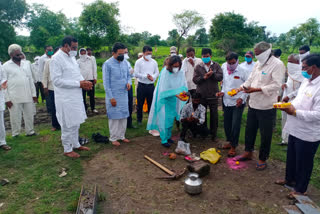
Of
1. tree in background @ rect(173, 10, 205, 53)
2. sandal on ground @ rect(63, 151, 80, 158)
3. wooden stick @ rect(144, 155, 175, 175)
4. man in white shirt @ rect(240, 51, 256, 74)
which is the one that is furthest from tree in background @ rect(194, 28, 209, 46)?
sandal on ground @ rect(63, 151, 80, 158)

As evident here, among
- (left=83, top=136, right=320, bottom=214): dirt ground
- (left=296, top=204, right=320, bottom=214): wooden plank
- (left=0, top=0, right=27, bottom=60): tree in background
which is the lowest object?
(left=83, top=136, right=320, bottom=214): dirt ground

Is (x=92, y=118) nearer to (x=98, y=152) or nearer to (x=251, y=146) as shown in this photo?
(x=98, y=152)

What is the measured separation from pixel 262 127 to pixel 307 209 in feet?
4.78

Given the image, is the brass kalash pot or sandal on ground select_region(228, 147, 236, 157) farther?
sandal on ground select_region(228, 147, 236, 157)

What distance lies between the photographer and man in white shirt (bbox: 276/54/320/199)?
9.18ft

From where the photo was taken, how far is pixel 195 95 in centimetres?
522

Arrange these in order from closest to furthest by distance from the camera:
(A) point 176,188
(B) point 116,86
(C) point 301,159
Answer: (C) point 301,159 < (A) point 176,188 < (B) point 116,86

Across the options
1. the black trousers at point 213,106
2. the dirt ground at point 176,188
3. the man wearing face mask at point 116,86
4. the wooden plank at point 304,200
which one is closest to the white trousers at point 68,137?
the dirt ground at point 176,188

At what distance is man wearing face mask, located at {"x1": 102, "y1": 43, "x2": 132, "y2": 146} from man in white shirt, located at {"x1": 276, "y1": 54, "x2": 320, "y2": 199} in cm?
332

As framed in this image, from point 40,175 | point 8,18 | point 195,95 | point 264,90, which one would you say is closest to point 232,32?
point 8,18

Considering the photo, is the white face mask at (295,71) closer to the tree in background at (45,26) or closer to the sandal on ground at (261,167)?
the sandal on ground at (261,167)

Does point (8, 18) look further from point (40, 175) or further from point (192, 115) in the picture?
point (192, 115)

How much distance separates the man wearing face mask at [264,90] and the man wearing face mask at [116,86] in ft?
8.57

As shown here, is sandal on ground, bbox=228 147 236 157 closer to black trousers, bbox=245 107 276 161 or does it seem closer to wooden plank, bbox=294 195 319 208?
black trousers, bbox=245 107 276 161
